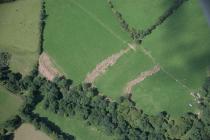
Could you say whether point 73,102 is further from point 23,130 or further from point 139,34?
point 139,34

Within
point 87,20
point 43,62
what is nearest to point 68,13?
point 87,20

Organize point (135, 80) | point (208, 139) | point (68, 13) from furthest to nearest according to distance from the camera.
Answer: point (68, 13) → point (135, 80) → point (208, 139)

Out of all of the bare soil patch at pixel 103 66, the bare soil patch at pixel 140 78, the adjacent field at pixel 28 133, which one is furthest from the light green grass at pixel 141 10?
the adjacent field at pixel 28 133

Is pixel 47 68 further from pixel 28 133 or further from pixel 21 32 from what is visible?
pixel 28 133

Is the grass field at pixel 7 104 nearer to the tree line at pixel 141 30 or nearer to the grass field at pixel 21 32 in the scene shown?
the grass field at pixel 21 32

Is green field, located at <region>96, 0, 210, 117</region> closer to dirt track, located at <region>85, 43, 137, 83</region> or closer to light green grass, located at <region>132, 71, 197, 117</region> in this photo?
light green grass, located at <region>132, 71, 197, 117</region>

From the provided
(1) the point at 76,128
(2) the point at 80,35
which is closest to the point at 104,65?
(2) the point at 80,35
